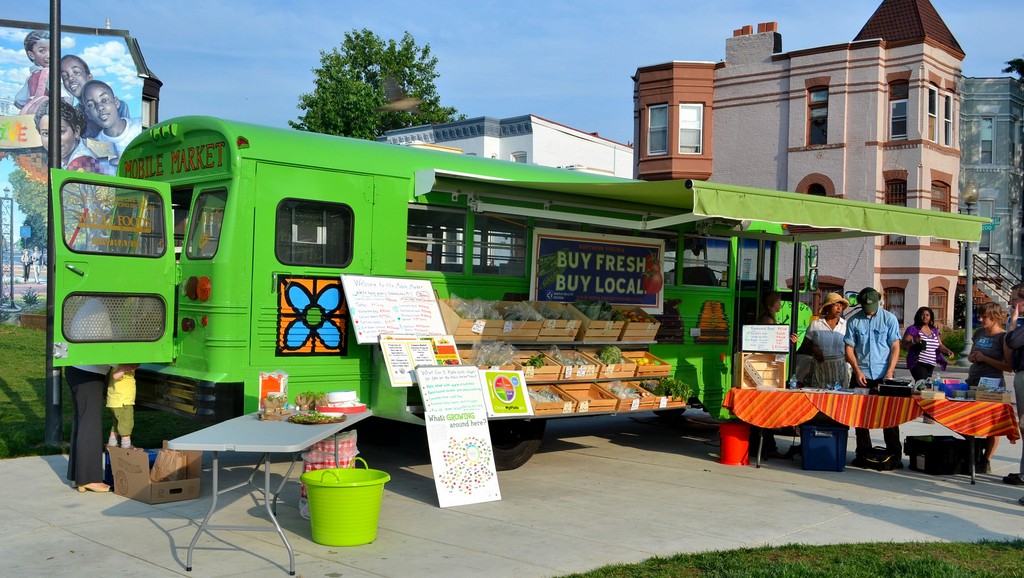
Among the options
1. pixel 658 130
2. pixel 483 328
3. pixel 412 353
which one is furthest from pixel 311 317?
pixel 658 130

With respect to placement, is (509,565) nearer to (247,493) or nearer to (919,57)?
(247,493)

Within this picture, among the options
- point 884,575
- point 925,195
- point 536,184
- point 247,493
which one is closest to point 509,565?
point 884,575

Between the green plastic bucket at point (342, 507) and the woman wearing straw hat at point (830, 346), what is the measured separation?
19.2 ft

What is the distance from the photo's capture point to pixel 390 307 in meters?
8.16

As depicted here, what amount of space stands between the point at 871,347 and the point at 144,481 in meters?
7.09

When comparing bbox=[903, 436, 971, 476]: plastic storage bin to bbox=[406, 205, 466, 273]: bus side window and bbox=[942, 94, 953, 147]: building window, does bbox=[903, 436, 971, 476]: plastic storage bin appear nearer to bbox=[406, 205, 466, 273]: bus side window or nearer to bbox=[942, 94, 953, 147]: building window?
bbox=[406, 205, 466, 273]: bus side window

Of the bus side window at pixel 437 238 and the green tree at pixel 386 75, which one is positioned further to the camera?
the green tree at pixel 386 75

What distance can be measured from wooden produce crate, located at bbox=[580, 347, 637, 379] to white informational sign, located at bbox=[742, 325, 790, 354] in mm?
1378

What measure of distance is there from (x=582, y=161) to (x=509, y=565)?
1367 inches

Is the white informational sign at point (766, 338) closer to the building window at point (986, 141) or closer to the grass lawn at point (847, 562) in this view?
the grass lawn at point (847, 562)

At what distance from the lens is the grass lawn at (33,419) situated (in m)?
9.58

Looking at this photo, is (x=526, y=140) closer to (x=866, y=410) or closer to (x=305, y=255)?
(x=866, y=410)

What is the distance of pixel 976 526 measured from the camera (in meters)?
7.21

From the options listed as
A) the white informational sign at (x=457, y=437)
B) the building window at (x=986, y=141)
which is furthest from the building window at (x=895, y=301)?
the white informational sign at (x=457, y=437)
